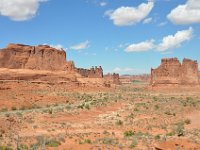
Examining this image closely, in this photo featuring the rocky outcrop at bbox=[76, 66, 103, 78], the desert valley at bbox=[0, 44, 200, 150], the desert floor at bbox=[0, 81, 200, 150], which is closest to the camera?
the desert floor at bbox=[0, 81, 200, 150]

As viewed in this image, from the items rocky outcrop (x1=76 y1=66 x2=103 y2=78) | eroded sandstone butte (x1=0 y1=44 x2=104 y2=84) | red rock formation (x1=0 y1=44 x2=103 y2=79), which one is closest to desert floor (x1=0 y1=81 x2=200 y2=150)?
eroded sandstone butte (x1=0 y1=44 x2=104 y2=84)

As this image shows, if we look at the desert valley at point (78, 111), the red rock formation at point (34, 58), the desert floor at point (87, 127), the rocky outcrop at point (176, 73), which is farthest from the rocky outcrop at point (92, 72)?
the desert floor at point (87, 127)

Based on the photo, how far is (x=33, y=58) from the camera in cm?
7125

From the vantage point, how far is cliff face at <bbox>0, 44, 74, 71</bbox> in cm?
6869

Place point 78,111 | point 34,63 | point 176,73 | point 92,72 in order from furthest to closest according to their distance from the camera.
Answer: point 92,72 → point 176,73 → point 34,63 → point 78,111

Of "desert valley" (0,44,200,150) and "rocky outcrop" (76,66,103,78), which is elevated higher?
"rocky outcrop" (76,66,103,78)

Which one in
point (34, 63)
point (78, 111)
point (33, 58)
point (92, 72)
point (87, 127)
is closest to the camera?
point (87, 127)

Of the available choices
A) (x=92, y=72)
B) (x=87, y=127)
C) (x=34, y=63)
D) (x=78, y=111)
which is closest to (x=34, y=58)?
(x=34, y=63)

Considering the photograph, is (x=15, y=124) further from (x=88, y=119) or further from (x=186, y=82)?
(x=186, y=82)

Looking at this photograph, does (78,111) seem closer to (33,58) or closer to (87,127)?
(87,127)

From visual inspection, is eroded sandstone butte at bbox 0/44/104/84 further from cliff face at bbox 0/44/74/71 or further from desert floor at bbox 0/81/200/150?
desert floor at bbox 0/81/200/150

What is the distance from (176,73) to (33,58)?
36.4 meters

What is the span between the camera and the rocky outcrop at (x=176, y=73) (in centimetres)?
8744

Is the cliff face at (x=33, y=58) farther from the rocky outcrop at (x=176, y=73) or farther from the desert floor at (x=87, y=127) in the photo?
the rocky outcrop at (x=176, y=73)
